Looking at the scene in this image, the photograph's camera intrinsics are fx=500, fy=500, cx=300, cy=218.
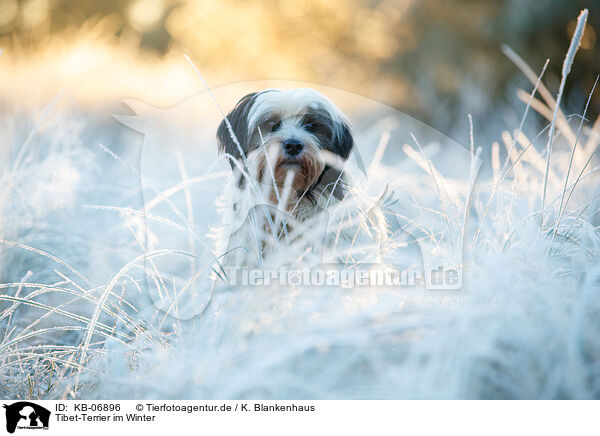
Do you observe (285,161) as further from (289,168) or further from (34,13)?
(34,13)

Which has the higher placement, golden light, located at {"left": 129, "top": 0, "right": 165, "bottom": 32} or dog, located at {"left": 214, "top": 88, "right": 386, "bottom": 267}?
golden light, located at {"left": 129, "top": 0, "right": 165, "bottom": 32}

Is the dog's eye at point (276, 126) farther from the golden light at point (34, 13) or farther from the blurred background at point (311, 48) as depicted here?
the golden light at point (34, 13)

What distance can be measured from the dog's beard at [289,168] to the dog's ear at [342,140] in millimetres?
131

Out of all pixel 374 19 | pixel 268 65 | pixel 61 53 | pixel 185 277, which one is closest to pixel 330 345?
pixel 185 277

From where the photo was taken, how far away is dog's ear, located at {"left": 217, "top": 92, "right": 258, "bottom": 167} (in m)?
2.35

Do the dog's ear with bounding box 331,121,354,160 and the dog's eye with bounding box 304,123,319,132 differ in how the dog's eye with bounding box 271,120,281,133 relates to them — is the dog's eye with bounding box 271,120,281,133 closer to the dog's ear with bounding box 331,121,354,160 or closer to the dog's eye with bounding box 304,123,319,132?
the dog's eye with bounding box 304,123,319,132

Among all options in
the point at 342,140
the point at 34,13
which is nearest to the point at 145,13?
the point at 34,13

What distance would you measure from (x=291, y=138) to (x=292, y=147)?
5 centimetres

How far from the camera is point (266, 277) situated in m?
1.80

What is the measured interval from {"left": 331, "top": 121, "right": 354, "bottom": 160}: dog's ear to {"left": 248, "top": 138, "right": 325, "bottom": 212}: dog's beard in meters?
0.13
